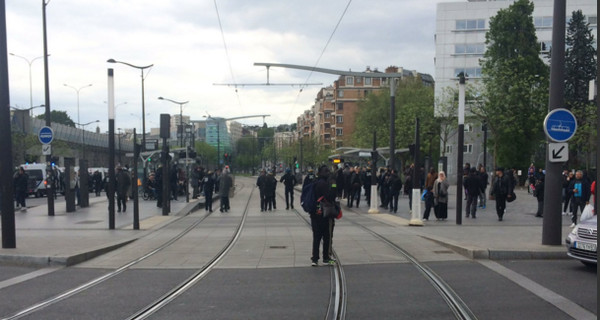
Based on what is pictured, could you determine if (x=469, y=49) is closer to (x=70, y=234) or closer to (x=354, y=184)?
(x=354, y=184)

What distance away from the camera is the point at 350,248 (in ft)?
42.2

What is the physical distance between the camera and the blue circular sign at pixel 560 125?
11328 millimetres

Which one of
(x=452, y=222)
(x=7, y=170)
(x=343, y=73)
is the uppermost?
(x=343, y=73)

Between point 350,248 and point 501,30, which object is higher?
point 501,30

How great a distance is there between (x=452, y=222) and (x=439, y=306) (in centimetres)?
1212

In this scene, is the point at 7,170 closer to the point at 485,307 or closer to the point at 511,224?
the point at 485,307

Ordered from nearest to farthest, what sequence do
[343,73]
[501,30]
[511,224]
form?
1. [511,224]
2. [343,73]
3. [501,30]

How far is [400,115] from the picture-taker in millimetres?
54875

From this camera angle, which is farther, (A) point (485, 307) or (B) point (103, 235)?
(B) point (103, 235)

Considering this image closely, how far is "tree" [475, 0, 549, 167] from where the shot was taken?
124 feet

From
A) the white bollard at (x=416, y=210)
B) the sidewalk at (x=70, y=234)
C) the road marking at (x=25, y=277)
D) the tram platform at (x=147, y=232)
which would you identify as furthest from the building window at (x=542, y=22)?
the road marking at (x=25, y=277)

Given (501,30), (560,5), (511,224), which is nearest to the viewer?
(560,5)

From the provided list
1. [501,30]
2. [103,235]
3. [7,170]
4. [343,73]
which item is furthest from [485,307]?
[501,30]

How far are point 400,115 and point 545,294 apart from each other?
156ft
